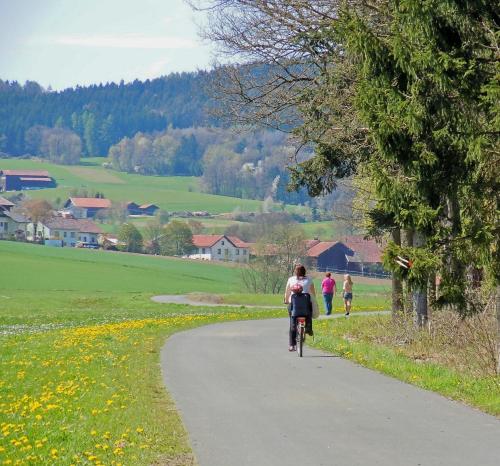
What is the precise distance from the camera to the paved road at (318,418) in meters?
9.26

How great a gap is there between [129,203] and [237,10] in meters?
178

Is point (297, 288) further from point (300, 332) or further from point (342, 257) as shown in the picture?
point (342, 257)

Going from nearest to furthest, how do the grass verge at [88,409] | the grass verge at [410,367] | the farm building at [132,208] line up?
the grass verge at [88,409], the grass verge at [410,367], the farm building at [132,208]

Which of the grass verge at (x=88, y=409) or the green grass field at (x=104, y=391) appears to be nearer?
the grass verge at (x=88, y=409)

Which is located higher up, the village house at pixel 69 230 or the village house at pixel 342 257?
the village house at pixel 69 230

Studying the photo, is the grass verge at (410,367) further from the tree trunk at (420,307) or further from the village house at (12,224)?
the village house at (12,224)

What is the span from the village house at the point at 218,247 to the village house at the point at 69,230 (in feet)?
92.3

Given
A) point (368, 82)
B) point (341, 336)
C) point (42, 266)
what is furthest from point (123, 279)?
point (368, 82)

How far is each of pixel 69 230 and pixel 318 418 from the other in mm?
167998

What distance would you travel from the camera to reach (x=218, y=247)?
152750mm

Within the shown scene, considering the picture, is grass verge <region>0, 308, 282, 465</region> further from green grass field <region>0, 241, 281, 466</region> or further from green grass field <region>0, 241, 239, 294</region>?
green grass field <region>0, 241, 239, 294</region>

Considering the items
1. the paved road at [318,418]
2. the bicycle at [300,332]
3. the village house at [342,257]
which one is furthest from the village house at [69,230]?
the paved road at [318,418]

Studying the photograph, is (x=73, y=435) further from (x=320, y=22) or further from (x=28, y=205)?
(x=28, y=205)

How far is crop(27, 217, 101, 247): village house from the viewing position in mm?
174375
